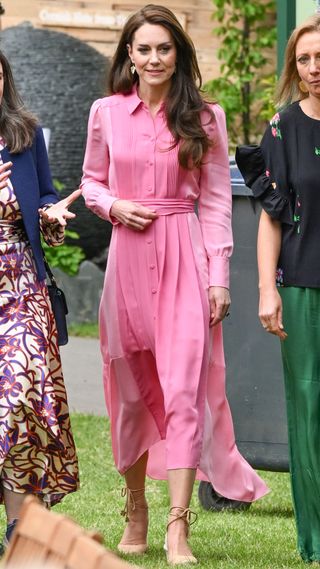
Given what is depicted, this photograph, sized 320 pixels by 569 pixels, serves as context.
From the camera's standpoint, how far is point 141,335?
15.1 ft

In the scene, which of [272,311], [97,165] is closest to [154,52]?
[97,165]

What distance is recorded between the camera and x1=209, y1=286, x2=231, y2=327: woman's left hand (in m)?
4.62

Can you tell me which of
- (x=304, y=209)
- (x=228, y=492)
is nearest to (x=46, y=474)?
(x=228, y=492)

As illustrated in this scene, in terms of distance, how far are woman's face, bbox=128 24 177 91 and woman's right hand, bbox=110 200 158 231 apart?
41 centimetres

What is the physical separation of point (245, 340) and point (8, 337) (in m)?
1.46

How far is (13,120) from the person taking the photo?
15.2 ft

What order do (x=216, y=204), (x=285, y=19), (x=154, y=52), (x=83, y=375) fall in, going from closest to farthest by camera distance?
(x=154, y=52), (x=216, y=204), (x=285, y=19), (x=83, y=375)

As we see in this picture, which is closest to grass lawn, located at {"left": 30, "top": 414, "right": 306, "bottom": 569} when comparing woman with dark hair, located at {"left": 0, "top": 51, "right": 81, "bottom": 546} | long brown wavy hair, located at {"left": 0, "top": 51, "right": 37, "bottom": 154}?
woman with dark hair, located at {"left": 0, "top": 51, "right": 81, "bottom": 546}

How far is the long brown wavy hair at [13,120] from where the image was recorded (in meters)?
4.62

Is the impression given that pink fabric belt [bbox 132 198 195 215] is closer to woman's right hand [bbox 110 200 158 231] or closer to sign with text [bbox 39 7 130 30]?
woman's right hand [bbox 110 200 158 231]

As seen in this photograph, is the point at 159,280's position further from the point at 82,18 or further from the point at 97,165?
the point at 82,18

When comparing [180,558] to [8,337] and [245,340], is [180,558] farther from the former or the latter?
[245,340]

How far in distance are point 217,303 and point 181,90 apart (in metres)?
0.71

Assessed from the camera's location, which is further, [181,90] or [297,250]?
[181,90]
